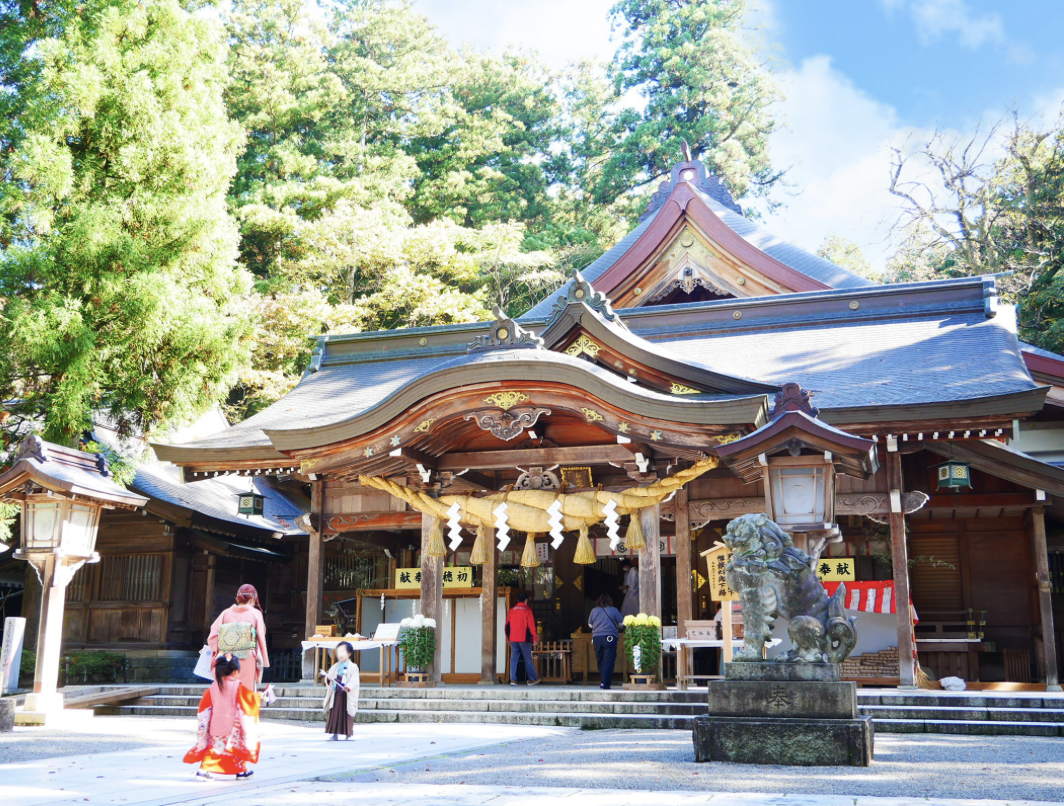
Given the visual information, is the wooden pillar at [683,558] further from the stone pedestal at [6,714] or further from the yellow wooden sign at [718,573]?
the stone pedestal at [6,714]

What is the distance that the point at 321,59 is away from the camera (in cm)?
3127

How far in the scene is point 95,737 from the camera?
8820mm

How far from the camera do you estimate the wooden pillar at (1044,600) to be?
445 inches

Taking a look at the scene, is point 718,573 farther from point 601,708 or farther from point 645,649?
point 601,708

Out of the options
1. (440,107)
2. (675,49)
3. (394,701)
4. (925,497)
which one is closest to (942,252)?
(675,49)

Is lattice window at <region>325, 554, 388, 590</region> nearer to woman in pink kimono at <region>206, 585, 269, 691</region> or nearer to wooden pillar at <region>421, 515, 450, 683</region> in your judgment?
wooden pillar at <region>421, 515, 450, 683</region>

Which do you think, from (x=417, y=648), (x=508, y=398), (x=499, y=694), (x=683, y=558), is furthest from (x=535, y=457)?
(x=499, y=694)

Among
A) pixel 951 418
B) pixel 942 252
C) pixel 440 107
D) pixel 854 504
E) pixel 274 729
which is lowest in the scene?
pixel 274 729

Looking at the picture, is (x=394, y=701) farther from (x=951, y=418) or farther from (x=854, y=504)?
(x=951, y=418)

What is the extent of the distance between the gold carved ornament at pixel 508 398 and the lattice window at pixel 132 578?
291 inches

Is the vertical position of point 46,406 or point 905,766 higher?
point 46,406

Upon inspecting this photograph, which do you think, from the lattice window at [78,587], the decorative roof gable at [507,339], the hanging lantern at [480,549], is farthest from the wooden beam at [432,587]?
the lattice window at [78,587]

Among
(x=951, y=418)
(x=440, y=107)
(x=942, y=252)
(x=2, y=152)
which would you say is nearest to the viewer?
(x=951, y=418)

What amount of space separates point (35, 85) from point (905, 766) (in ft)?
44.7
